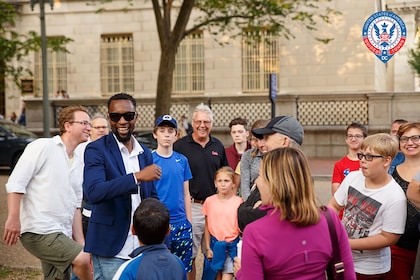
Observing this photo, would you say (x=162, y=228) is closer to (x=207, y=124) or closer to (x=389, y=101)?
(x=207, y=124)

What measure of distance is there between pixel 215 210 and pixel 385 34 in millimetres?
3091

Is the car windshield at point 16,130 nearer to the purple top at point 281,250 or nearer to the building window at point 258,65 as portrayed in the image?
the building window at point 258,65

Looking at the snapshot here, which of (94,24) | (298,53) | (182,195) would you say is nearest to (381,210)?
(182,195)

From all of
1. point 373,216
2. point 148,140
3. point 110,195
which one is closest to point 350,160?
point 373,216

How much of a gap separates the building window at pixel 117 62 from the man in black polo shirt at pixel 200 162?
73.3ft

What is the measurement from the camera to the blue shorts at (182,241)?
5715 millimetres

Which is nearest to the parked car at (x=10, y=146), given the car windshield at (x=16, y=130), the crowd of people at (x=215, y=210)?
the car windshield at (x=16, y=130)

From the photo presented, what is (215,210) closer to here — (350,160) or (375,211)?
(350,160)

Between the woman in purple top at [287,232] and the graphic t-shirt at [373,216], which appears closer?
the woman in purple top at [287,232]

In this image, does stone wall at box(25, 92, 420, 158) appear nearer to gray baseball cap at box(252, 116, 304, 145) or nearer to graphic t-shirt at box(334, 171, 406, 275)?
graphic t-shirt at box(334, 171, 406, 275)

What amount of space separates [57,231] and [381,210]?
262 centimetres

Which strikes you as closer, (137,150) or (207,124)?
(137,150)

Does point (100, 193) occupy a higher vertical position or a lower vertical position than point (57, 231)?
higher

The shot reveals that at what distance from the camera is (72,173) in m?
5.12
